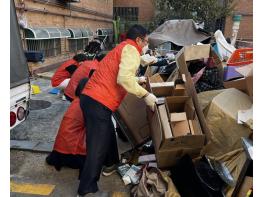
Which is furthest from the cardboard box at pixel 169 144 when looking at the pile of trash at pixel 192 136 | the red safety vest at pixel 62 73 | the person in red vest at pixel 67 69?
the red safety vest at pixel 62 73

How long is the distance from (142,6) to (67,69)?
18.8 m

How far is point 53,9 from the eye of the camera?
10094mm

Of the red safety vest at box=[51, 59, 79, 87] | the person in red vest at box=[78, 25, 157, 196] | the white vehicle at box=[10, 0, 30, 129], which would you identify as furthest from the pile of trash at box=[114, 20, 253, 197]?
the red safety vest at box=[51, 59, 79, 87]

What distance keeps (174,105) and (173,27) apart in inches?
228

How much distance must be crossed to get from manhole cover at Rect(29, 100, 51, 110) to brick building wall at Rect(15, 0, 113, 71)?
82 cm

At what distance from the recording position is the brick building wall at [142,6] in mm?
22188

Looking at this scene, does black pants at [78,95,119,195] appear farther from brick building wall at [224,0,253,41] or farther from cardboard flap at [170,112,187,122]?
brick building wall at [224,0,253,41]

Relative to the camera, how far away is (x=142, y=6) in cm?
2233

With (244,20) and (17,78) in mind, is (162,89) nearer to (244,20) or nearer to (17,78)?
(17,78)

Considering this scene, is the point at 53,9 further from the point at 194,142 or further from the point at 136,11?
the point at 136,11

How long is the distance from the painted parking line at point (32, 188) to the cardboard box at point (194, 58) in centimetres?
173

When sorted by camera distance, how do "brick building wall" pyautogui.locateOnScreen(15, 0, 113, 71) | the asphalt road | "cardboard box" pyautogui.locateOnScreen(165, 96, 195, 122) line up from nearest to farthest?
the asphalt road < "cardboard box" pyautogui.locateOnScreen(165, 96, 195, 122) < "brick building wall" pyautogui.locateOnScreen(15, 0, 113, 71)

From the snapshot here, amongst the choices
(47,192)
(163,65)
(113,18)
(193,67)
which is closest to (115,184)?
(47,192)

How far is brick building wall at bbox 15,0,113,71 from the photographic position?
833cm
